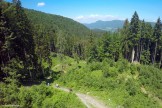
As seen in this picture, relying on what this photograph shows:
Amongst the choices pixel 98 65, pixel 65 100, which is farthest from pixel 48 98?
pixel 98 65

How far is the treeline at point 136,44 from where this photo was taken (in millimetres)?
62969

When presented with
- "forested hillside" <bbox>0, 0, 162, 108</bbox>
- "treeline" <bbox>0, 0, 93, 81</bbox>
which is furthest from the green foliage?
"treeline" <bbox>0, 0, 93, 81</bbox>

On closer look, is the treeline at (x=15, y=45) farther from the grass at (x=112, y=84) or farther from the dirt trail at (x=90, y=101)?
the dirt trail at (x=90, y=101)

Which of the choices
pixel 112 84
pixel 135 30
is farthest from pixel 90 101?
pixel 135 30

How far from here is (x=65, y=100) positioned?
28516 mm

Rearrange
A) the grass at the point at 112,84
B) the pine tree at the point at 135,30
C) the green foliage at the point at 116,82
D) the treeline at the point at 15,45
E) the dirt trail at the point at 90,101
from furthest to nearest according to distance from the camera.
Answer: the pine tree at the point at 135,30 < the treeline at the point at 15,45 < the green foliage at the point at 116,82 < the grass at the point at 112,84 < the dirt trail at the point at 90,101

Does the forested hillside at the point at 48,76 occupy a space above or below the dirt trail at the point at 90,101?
above

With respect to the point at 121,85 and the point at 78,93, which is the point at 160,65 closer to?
the point at 121,85

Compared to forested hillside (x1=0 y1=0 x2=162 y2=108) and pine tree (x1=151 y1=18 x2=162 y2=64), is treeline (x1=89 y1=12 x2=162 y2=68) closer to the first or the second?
pine tree (x1=151 y1=18 x2=162 y2=64)

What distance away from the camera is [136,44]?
6397 centimetres

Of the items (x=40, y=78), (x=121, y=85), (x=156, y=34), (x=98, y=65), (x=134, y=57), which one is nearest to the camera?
(x=121, y=85)

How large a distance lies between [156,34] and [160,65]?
1042 cm

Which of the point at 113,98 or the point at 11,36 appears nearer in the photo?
the point at 113,98

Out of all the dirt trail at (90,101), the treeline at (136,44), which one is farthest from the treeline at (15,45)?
the treeline at (136,44)
